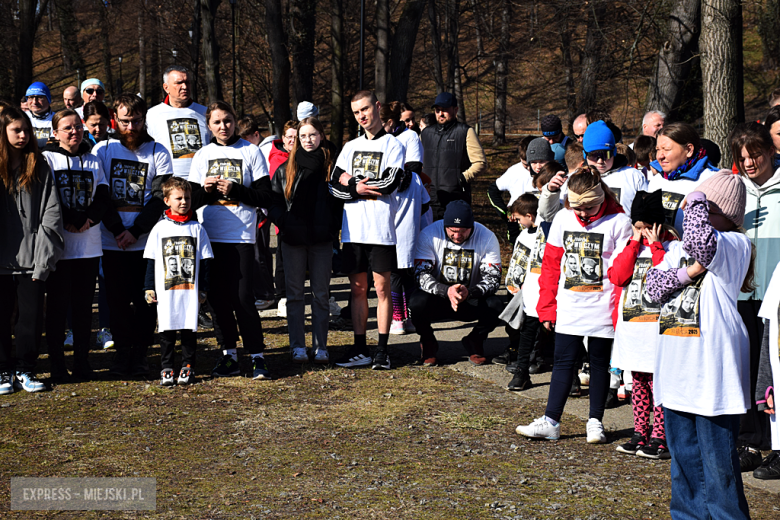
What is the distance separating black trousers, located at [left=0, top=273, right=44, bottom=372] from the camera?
639 cm

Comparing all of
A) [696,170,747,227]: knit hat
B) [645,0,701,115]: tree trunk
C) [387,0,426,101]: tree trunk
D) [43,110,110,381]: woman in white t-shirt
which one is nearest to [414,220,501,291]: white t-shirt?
[43,110,110,381]: woman in white t-shirt

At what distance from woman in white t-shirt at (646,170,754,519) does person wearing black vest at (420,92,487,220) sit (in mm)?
5352

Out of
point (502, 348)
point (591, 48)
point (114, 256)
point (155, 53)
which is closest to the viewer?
point (114, 256)

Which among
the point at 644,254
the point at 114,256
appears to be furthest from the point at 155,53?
the point at 644,254

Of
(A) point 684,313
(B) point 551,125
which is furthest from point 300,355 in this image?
(A) point 684,313

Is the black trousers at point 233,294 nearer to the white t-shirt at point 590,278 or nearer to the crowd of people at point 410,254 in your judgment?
the crowd of people at point 410,254

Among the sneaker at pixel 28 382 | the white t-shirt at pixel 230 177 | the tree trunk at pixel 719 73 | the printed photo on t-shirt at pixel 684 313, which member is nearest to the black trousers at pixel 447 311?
the white t-shirt at pixel 230 177

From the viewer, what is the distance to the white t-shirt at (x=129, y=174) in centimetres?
684

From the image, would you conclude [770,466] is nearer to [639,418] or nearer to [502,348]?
[639,418]

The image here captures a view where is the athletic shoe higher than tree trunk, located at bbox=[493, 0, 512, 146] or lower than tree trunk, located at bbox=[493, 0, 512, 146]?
lower

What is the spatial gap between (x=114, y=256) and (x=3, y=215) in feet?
3.06

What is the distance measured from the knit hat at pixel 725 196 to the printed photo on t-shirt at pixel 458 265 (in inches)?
147

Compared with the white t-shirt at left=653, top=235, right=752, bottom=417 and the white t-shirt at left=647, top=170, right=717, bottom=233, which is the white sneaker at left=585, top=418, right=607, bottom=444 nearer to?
the white t-shirt at left=647, top=170, right=717, bottom=233

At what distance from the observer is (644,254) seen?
5.18 meters
